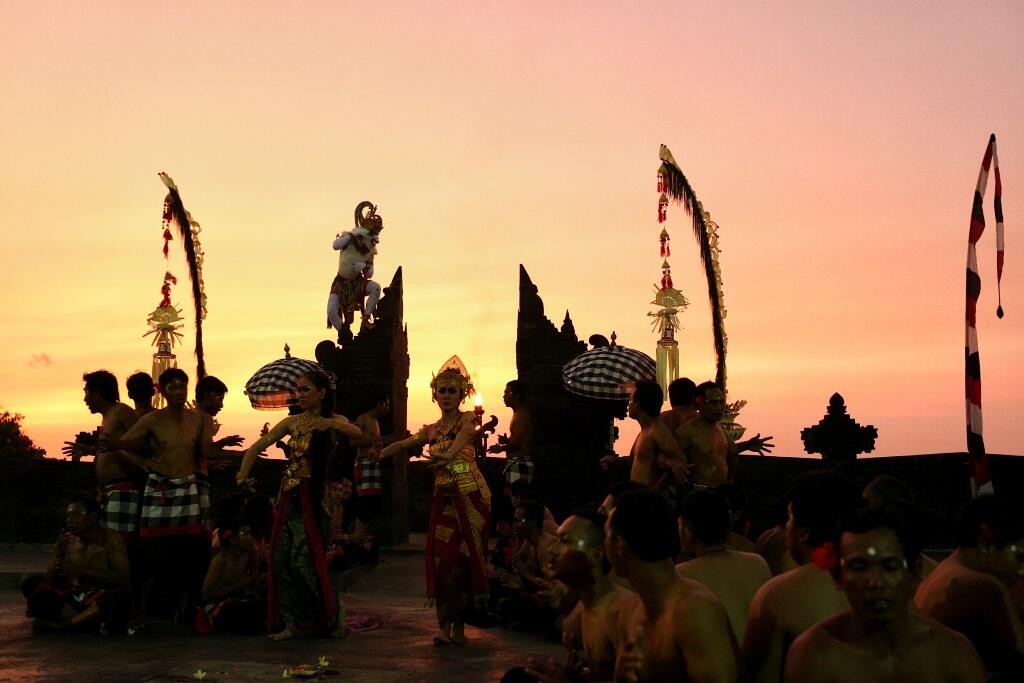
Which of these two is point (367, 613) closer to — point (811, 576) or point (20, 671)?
point (20, 671)

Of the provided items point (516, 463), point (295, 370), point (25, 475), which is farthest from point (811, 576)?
point (25, 475)

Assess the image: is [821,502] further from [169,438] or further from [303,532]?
[169,438]

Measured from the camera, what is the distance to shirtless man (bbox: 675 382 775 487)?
1052 centimetres

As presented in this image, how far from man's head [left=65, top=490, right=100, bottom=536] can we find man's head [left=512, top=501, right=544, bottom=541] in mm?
3321

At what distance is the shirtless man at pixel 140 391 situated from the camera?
10.7 m

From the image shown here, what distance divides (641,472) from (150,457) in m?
3.71

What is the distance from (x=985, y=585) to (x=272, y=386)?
14.2 meters

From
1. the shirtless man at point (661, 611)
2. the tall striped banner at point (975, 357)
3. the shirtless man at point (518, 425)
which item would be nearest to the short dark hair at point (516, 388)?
the shirtless man at point (518, 425)

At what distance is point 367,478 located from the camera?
16.3 metres

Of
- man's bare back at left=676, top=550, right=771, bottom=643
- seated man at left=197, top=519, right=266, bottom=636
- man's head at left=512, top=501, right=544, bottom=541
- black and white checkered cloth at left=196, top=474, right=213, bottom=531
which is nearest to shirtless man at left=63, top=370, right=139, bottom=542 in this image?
black and white checkered cloth at left=196, top=474, right=213, bottom=531

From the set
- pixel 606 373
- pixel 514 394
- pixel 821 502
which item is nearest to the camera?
pixel 821 502

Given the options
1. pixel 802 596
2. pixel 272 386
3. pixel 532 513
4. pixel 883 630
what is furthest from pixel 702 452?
pixel 272 386

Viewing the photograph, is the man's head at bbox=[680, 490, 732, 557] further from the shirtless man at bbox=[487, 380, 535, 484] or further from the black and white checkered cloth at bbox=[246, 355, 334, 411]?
the black and white checkered cloth at bbox=[246, 355, 334, 411]

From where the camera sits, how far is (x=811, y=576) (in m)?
4.60
